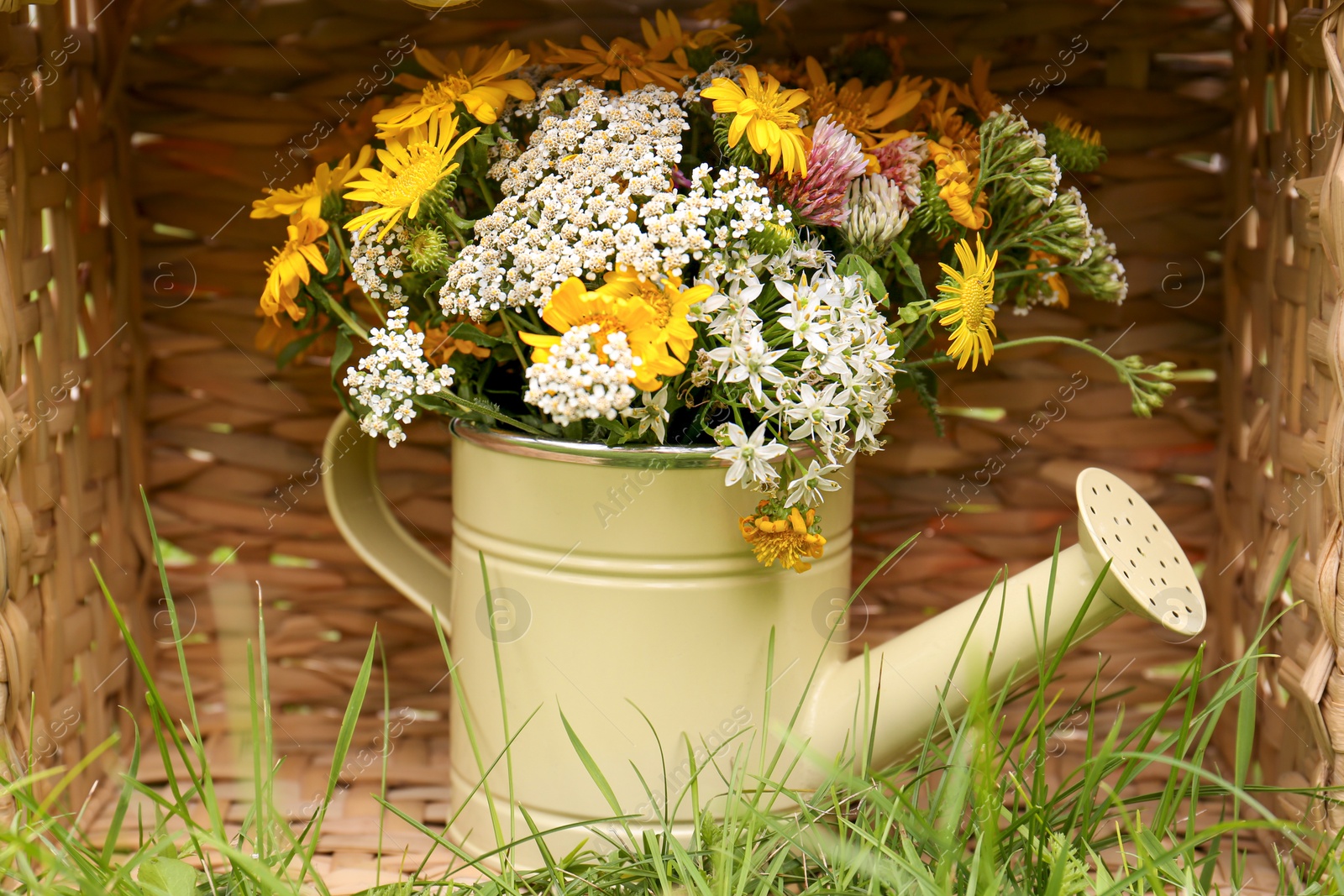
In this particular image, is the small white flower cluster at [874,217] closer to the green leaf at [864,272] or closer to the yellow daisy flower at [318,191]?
the green leaf at [864,272]

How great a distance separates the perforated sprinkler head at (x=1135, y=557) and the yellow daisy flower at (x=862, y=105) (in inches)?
9.3

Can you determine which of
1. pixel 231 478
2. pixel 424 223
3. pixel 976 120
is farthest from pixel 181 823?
pixel 976 120

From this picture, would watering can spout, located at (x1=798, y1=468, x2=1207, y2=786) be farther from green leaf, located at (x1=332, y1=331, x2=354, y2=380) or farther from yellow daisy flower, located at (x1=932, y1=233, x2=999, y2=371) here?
green leaf, located at (x1=332, y1=331, x2=354, y2=380)

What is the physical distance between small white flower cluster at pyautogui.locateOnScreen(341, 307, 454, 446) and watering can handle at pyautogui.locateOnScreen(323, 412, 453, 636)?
5.1 inches

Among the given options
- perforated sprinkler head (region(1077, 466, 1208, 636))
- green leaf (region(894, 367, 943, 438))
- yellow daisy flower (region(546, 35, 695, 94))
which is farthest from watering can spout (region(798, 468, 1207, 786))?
yellow daisy flower (region(546, 35, 695, 94))

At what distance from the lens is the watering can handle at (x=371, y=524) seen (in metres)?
0.74

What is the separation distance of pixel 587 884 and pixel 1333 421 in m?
0.44

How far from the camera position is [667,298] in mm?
554

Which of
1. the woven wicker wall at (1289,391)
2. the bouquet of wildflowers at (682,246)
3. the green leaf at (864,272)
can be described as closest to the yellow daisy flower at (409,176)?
the bouquet of wildflowers at (682,246)

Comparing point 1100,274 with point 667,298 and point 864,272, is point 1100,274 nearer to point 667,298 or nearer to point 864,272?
point 864,272

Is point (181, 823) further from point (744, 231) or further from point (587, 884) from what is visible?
point (744, 231)

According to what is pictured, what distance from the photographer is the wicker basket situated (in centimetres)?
81

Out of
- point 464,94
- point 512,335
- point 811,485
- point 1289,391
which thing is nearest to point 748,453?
point 811,485

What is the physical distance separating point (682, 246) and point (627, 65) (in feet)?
0.59
